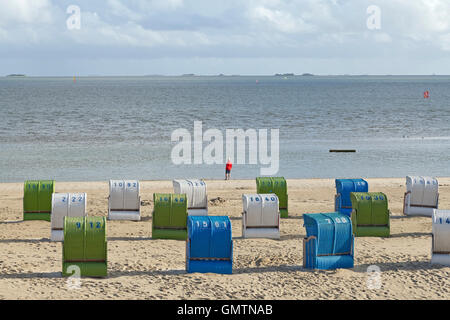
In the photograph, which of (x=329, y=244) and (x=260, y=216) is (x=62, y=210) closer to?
(x=260, y=216)

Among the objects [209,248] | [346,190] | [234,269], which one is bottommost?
[234,269]

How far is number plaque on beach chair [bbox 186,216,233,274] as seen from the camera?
1582cm

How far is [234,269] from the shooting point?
648 inches

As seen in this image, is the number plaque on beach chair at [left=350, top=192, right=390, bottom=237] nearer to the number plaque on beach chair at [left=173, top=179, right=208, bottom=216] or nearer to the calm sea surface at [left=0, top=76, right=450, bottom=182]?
the number plaque on beach chair at [left=173, top=179, right=208, bottom=216]

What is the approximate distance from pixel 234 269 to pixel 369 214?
19.5 feet

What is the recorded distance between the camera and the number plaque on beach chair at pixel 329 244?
640 inches

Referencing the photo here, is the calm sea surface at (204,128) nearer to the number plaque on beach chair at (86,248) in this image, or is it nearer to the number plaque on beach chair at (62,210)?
the number plaque on beach chair at (62,210)

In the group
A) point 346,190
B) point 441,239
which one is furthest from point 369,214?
point 441,239

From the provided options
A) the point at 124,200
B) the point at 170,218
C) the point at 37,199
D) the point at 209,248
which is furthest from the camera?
the point at 124,200

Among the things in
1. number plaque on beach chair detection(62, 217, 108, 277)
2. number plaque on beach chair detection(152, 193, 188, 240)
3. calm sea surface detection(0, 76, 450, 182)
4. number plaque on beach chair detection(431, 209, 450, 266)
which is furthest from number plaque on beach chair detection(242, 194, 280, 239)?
calm sea surface detection(0, 76, 450, 182)

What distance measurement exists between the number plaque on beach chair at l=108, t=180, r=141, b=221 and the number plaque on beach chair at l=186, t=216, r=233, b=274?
6.79 m

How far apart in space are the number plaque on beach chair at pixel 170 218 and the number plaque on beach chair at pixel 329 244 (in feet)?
15.6

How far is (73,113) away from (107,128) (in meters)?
24.0

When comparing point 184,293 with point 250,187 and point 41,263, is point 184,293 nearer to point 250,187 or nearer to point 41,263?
point 41,263
